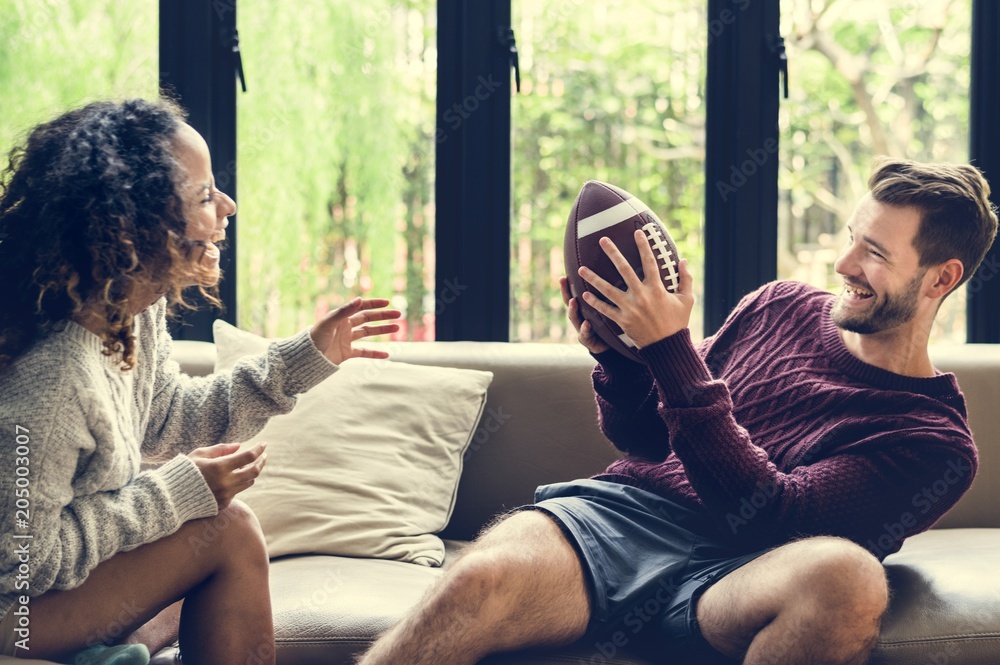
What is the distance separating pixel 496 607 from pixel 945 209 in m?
1.07

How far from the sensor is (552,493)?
6.17 ft

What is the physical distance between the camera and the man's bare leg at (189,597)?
1.38 meters

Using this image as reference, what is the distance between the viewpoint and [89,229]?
140 cm

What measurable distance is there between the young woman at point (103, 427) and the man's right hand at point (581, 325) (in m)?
0.60

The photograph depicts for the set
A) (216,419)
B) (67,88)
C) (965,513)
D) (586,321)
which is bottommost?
(965,513)

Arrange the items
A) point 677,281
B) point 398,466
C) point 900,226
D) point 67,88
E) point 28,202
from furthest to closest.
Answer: point 67,88, point 398,466, point 900,226, point 677,281, point 28,202

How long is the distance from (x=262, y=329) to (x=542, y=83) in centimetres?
102

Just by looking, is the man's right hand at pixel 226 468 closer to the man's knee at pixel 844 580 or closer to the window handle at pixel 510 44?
the man's knee at pixel 844 580

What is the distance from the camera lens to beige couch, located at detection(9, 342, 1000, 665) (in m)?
1.58

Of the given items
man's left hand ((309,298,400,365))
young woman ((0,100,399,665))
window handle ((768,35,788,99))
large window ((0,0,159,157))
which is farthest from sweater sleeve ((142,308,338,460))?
window handle ((768,35,788,99))

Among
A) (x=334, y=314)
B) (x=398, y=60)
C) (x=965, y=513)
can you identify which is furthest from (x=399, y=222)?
(x=965, y=513)

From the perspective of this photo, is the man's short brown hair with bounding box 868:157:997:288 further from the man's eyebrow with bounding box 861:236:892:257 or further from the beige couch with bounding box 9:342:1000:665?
the beige couch with bounding box 9:342:1000:665

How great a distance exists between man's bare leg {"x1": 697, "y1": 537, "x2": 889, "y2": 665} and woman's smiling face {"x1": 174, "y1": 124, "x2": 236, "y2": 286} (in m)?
0.97

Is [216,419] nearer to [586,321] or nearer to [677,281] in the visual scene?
[586,321]
